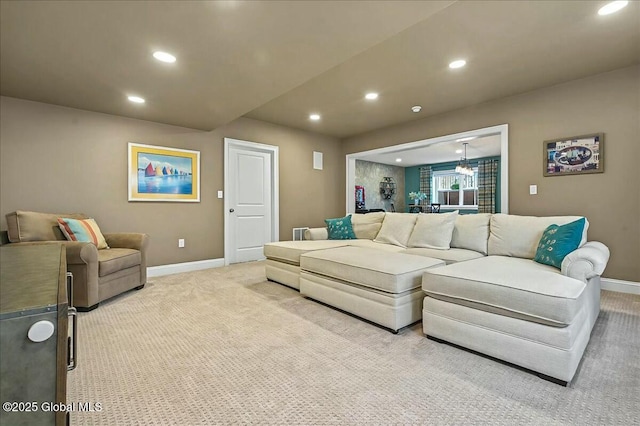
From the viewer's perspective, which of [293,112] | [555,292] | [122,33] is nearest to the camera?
[555,292]

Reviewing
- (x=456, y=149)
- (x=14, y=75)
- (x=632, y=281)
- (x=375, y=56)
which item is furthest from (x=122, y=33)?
(x=456, y=149)

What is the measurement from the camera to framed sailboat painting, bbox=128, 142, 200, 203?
395 centimetres

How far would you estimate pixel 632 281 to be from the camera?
3.15 m

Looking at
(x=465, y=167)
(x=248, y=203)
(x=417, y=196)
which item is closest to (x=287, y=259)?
(x=248, y=203)

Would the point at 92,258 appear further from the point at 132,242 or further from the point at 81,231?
the point at 132,242

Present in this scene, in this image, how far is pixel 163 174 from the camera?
4.16 meters

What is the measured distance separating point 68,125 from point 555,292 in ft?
15.8

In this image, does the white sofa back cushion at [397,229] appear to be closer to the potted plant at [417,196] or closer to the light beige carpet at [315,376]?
the light beige carpet at [315,376]

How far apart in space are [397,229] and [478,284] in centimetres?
201

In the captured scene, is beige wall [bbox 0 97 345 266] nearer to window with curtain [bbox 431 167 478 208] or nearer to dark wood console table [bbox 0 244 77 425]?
dark wood console table [bbox 0 244 77 425]

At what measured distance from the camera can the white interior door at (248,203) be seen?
4.86m

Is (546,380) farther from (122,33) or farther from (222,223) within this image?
(222,223)

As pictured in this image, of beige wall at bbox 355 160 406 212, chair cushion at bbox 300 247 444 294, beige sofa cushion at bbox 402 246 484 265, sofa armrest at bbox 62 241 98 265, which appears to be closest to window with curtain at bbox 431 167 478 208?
beige wall at bbox 355 160 406 212

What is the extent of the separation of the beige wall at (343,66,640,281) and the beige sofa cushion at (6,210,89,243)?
5.27 metres
